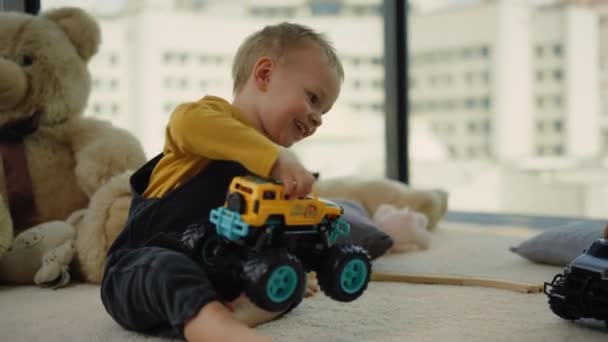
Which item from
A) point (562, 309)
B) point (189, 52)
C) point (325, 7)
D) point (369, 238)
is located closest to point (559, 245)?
point (369, 238)

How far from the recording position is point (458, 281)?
128cm

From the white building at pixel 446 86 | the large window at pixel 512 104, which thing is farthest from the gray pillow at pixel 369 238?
the large window at pixel 512 104

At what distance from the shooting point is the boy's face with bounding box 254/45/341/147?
953 mm

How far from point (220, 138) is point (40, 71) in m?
0.82

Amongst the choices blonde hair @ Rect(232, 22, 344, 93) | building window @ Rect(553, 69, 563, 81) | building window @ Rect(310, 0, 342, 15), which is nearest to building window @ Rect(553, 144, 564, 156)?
building window @ Rect(553, 69, 563, 81)

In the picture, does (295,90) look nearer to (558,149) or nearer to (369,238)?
(369,238)

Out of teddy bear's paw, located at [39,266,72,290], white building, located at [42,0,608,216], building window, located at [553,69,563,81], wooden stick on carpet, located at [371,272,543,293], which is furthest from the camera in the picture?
building window, located at [553,69,563,81]

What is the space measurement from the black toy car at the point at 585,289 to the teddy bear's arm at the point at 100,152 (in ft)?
3.10

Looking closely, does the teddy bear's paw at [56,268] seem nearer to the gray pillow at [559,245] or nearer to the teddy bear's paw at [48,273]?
the teddy bear's paw at [48,273]

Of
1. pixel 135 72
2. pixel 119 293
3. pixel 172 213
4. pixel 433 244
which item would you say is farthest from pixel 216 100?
pixel 135 72

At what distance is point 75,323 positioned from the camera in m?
1.02

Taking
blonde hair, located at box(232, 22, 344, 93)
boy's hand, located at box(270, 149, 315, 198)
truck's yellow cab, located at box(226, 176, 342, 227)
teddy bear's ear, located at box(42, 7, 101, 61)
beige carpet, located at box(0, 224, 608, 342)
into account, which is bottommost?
beige carpet, located at box(0, 224, 608, 342)

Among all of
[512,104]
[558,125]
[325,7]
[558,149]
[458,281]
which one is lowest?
[458,281]

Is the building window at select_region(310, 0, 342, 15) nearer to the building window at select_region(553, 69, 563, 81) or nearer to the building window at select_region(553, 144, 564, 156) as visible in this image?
the building window at select_region(553, 69, 563, 81)
